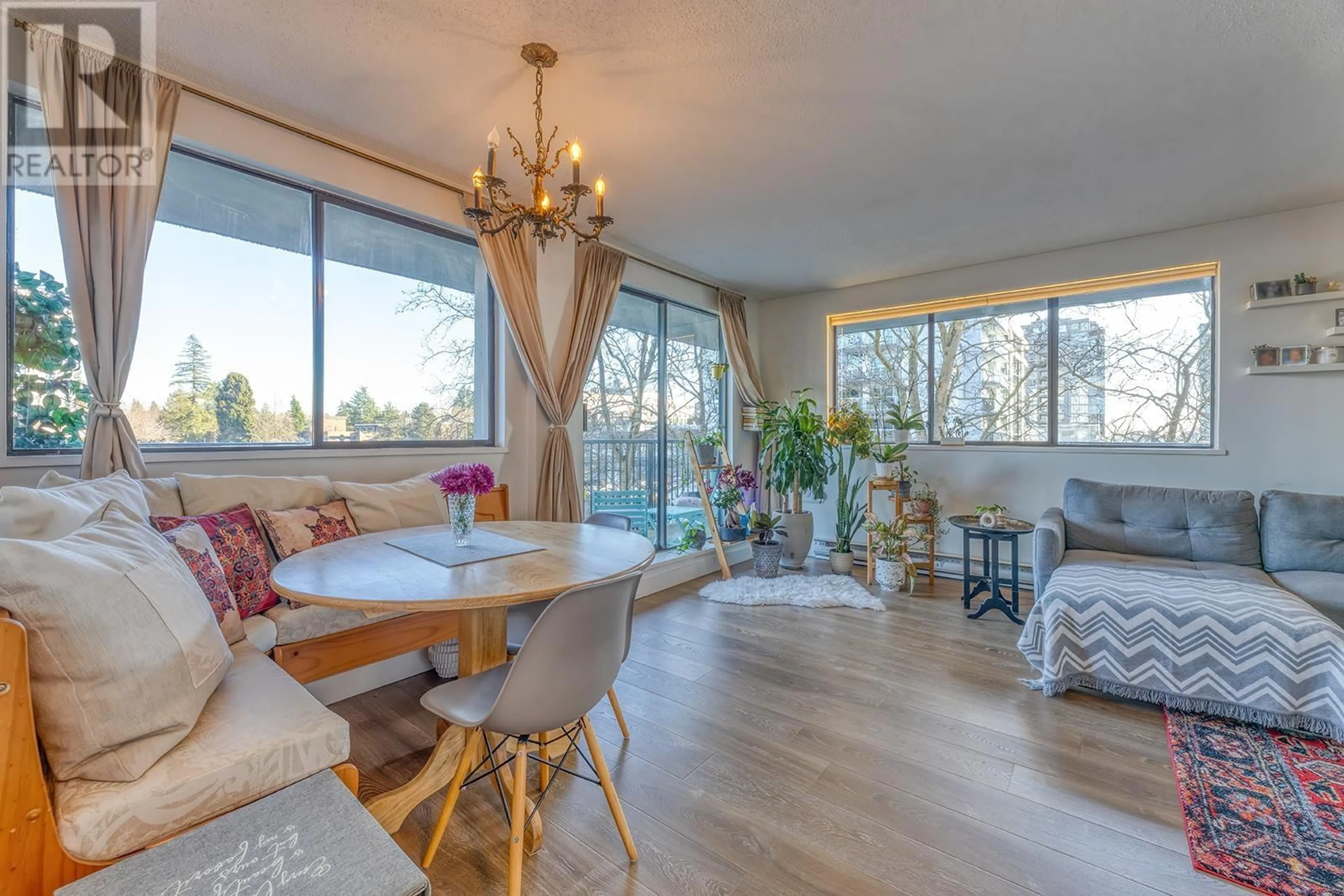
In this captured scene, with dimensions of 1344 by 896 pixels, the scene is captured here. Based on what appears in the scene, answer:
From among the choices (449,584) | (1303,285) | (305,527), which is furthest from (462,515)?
(1303,285)

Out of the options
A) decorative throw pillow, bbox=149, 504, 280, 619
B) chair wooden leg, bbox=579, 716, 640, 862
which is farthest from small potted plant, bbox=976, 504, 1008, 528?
decorative throw pillow, bbox=149, 504, 280, 619

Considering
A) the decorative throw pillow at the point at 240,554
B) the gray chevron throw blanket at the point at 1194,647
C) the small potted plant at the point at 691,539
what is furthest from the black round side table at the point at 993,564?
the decorative throw pillow at the point at 240,554

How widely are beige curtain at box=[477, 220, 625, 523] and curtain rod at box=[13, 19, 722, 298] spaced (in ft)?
1.24

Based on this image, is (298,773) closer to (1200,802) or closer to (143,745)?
(143,745)

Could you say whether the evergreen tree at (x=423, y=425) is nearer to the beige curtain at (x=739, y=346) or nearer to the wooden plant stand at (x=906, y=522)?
the beige curtain at (x=739, y=346)

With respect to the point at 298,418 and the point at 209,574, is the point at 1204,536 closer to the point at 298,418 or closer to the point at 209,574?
the point at 209,574

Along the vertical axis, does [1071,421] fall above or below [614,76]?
→ below

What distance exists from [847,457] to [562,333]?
118 inches

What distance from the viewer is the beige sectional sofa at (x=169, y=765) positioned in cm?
98

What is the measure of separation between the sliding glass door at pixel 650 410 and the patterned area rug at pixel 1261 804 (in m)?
3.25

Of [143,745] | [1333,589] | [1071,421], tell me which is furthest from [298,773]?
[1071,421]

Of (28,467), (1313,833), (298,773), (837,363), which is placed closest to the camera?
(298,773)

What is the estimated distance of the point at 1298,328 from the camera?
3.38 metres

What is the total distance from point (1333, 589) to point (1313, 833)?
1.50 meters
